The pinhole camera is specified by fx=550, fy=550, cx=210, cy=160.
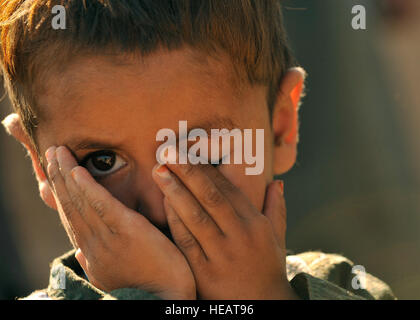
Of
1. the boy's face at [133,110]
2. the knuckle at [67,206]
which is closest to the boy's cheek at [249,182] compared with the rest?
the boy's face at [133,110]

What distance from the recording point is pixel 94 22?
1557 millimetres

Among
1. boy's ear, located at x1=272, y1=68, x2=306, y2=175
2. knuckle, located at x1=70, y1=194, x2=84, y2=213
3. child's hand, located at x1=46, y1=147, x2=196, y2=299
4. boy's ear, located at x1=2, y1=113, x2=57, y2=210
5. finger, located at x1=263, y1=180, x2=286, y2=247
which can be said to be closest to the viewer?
child's hand, located at x1=46, y1=147, x2=196, y2=299

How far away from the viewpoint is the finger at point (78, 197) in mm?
1593

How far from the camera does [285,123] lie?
2.05 metres

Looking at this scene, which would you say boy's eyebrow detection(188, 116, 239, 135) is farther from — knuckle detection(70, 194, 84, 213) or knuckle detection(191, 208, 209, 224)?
knuckle detection(70, 194, 84, 213)

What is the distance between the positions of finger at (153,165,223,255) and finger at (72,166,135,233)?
0.11 m

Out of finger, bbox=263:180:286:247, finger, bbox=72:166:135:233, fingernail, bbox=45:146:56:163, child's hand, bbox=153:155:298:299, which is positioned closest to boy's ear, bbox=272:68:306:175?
finger, bbox=263:180:286:247

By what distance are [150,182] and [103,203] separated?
0.14 metres

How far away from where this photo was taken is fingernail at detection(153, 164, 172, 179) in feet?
5.03

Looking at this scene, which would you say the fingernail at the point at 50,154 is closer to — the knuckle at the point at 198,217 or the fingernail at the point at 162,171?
the fingernail at the point at 162,171

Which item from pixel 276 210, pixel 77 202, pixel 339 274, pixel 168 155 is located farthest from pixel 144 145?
pixel 339 274

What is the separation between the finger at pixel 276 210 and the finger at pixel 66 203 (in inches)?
22.8
